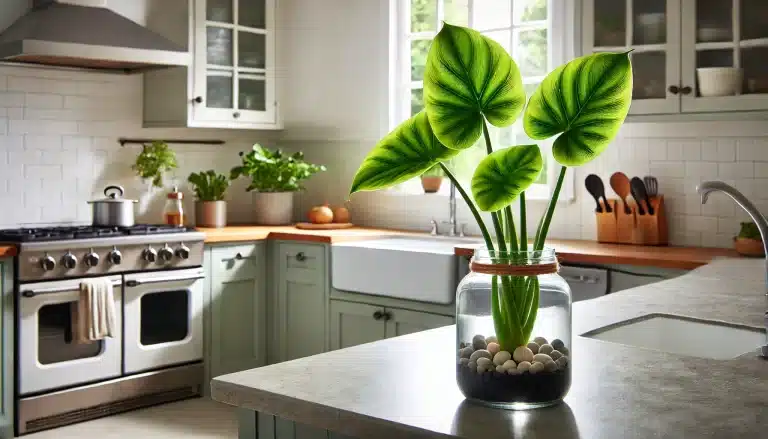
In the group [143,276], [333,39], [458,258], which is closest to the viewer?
[458,258]

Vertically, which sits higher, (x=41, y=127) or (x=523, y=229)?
(x=41, y=127)

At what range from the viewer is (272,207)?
6.24 m

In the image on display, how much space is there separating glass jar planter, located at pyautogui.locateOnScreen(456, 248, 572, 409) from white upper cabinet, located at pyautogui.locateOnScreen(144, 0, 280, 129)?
4.34 m

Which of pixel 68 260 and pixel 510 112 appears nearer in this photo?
pixel 510 112

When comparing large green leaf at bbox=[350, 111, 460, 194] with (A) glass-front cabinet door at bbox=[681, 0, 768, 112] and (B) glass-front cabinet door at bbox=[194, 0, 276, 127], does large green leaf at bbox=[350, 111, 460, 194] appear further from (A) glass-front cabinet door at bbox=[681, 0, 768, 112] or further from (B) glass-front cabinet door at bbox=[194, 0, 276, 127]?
(B) glass-front cabinet door at bbox=[194, 0, 276, 127]

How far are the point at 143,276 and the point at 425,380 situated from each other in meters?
3.54

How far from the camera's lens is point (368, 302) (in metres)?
5.26

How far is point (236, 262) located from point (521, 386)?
13.5 ft

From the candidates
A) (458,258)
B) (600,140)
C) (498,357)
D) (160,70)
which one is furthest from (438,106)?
(160,70)

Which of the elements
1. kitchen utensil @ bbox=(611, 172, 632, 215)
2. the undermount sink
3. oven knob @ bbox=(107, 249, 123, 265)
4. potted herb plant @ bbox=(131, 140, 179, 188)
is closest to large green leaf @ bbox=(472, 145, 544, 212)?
the undermount sink

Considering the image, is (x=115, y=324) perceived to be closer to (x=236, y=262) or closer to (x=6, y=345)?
(x=6, y=345)

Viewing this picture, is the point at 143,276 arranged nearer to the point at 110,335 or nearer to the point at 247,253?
the point at 110,335

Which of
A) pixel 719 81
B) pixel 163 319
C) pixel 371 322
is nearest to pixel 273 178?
pixel 163 319

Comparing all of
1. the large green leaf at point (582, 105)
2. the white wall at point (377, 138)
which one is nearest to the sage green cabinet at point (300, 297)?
the white wall at point (377, 138)
